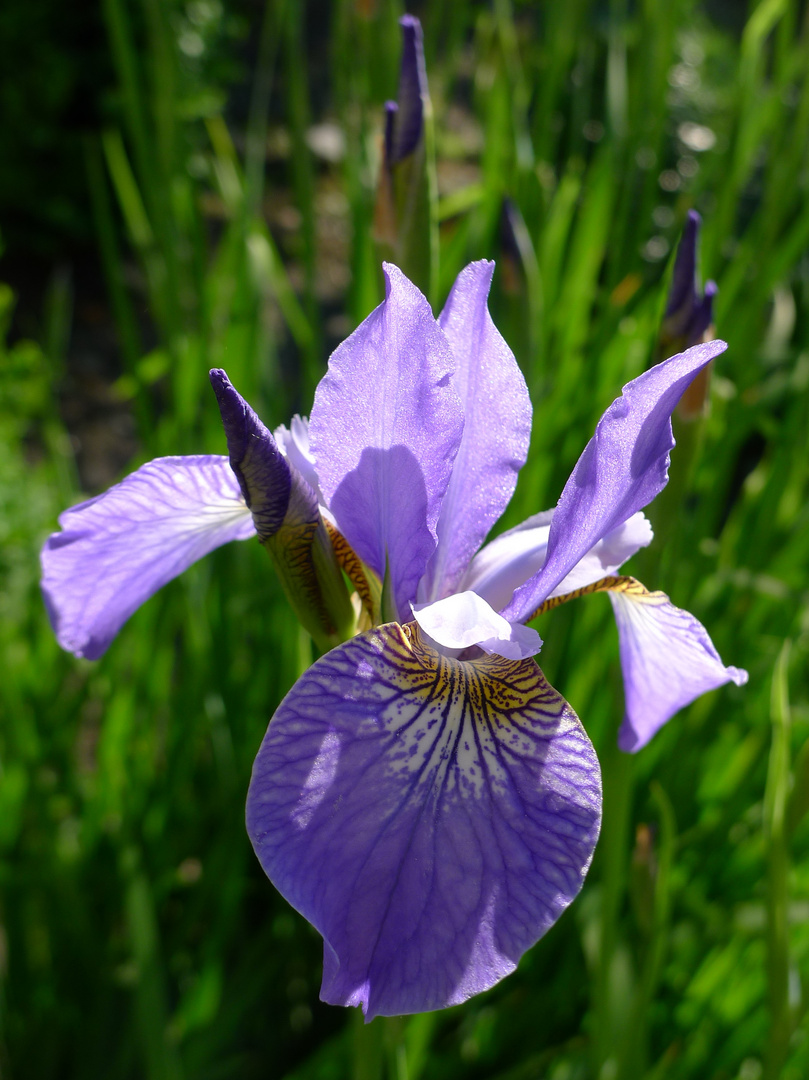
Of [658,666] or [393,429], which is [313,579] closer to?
[393,429]

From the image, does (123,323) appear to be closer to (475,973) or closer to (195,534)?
(195,534)

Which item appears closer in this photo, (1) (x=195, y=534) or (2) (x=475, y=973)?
(2) (x=475, y=973)

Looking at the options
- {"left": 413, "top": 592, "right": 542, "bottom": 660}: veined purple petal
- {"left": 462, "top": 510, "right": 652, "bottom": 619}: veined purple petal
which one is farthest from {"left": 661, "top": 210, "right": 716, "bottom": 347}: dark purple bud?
{"left": 413, "top": 592, "right": 542, "bottom": 660}: veined purple petal

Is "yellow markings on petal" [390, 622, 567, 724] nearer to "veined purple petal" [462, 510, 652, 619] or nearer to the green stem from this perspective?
"veined purple petal" [462, 510, 652, 619]

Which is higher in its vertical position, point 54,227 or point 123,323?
point 54,227

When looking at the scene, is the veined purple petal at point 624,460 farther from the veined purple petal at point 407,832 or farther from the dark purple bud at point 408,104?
the dark purple bud at point 408,104

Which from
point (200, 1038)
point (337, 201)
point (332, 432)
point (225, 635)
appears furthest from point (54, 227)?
point (332, 432)

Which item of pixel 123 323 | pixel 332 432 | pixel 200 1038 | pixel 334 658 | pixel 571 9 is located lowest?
pixel 200 1038

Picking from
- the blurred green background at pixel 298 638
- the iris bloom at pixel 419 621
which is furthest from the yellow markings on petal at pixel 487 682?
the blurred green background at pixel 298 638
